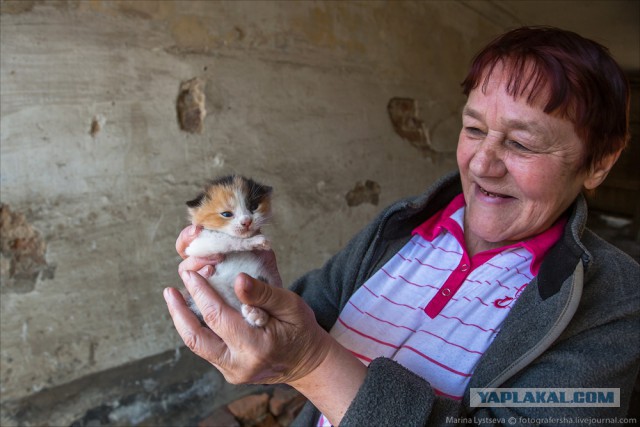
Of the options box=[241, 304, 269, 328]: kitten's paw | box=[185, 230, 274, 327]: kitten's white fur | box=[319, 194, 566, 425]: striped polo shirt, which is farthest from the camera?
box=[319, 194, 566, 425]: striped polo shirt

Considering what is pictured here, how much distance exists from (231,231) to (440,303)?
1.83 ft

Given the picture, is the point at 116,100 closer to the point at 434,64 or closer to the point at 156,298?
the point at 156,298

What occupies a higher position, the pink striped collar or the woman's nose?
the woman's nose

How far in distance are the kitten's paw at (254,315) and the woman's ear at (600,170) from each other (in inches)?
36.4

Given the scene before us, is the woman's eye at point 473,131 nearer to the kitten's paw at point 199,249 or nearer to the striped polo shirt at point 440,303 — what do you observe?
the striped polo shirt at point 440,303

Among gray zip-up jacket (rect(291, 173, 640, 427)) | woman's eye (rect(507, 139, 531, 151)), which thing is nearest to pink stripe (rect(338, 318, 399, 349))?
gray zip-up jacket (rect(291, 173, 640, 427))

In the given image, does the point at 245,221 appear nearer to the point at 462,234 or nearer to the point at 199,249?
the point at 199,249

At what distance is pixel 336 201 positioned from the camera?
2.72 metres

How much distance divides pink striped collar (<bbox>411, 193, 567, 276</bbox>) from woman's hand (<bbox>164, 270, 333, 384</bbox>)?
0.54 m

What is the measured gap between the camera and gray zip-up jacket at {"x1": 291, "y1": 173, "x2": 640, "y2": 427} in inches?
32.0

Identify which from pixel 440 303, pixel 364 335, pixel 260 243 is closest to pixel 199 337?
pixel 260 243

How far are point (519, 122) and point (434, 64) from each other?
2.54 m

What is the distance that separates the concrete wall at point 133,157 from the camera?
1.65 m

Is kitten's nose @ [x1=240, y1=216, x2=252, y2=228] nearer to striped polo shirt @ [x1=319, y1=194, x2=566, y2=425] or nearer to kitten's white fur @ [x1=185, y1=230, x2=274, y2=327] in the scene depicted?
kitten's white fur @ [x1=185, y1=230, x2=274, y2=327]
